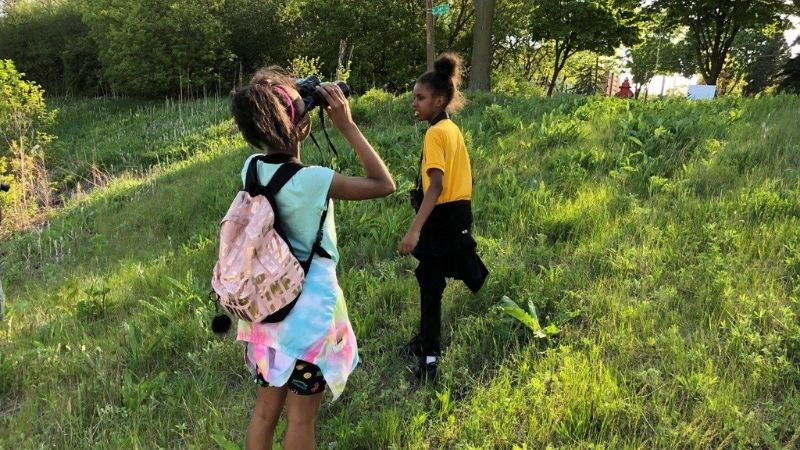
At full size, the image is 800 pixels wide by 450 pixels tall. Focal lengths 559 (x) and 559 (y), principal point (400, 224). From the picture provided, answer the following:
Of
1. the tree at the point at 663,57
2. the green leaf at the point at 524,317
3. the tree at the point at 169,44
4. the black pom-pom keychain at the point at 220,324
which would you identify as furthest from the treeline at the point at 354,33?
the black pom-pom keychain at the point at 220,324

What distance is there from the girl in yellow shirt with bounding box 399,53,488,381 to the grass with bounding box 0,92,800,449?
55 cm

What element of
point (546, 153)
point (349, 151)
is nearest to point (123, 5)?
point (349, 151)

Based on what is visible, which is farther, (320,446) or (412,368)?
(412,368)

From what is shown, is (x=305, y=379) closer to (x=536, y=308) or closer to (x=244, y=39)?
(x=536, y=308)

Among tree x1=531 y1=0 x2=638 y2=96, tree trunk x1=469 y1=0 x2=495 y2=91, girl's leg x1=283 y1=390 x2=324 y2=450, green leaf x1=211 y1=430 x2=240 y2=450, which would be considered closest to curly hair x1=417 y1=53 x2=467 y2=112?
girl's leg x1=283 y1=390 x2=324 y2=450

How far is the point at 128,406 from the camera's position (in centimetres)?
337

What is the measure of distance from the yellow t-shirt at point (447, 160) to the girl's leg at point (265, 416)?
1328 millimetres

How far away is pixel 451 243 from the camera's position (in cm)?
312

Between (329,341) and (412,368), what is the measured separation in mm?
1399

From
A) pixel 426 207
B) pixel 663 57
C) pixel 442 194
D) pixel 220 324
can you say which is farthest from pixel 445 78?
pixel 663 57

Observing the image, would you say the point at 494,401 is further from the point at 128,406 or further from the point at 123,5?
the point at 123,5

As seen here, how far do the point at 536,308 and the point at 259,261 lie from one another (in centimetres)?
221

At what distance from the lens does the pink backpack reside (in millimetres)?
2008

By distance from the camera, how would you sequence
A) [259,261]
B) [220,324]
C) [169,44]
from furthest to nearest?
1. [169,44]
2. [220,324]
3. [259,261]
